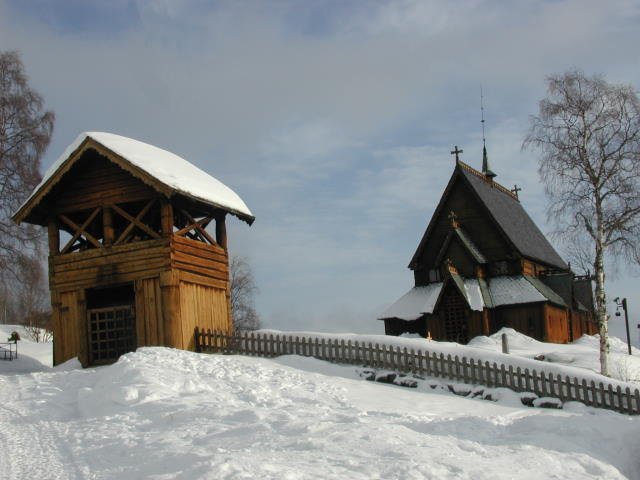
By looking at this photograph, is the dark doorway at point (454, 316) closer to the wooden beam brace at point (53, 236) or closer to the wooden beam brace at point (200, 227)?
the wooden beam brace at point (200, 227)

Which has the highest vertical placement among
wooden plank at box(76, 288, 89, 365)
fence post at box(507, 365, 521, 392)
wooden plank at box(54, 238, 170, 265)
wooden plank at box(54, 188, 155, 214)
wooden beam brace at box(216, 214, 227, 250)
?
wooden plank at box(54, 188, 155, 214)

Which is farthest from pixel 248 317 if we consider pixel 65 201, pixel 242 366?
pixel 242 366

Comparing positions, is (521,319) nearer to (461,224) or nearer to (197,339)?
(461,224)

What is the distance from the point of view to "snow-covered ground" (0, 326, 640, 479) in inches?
382

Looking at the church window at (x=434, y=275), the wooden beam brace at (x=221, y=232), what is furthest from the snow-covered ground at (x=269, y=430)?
the church window at (x=434, y=275)

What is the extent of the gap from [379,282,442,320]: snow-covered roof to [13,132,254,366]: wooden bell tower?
560 inches

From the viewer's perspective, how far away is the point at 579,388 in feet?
62.0

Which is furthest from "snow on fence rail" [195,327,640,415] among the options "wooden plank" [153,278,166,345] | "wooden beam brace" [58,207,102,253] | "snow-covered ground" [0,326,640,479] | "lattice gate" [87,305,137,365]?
"wooden beam brace" [58,207,102,253]

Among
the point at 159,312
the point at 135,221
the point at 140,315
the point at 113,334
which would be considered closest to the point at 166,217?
the point at 135,221

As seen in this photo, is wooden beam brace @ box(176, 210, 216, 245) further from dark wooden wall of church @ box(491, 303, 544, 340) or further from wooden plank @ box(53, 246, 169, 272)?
dark wooden wall of church @ box(491, 303, 544, 340)

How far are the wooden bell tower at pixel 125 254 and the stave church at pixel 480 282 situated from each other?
1486 centimetres

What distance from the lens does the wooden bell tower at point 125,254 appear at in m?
21.9

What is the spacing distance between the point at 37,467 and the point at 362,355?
12.3m

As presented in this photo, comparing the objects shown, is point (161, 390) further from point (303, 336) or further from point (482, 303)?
point (482, 303)
